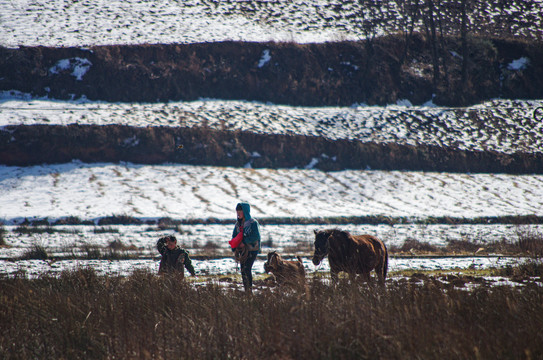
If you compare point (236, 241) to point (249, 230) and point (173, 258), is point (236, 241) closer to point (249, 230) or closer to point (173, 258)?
point (249, 230)

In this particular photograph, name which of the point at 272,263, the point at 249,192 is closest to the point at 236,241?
the point at 272,263

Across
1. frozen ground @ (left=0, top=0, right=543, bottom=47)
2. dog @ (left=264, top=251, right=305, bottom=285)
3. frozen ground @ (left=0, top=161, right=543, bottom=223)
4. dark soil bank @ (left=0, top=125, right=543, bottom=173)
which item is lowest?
frozen ground @ (left=0, top=161, right=543, bottom=223)

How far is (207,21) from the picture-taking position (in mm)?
45812

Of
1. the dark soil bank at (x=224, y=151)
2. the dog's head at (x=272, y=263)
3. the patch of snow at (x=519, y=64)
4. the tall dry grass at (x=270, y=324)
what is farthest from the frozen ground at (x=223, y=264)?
the patch of snow at (x=519, y=64)

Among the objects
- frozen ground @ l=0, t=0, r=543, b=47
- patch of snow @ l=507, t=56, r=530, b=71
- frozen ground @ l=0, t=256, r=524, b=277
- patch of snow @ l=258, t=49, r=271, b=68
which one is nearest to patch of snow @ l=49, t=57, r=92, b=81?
frozen ground @ l=0, t=0, r=543, b=47

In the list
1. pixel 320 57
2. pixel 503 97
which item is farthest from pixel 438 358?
pixel 503 97

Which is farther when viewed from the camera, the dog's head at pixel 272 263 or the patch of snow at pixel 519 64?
the patch of snow at pixel 519 64

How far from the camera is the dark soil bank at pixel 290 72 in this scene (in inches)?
1438

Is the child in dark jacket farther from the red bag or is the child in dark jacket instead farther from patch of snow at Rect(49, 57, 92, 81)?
patch of snow at Rect(49, 57, 92, 81)

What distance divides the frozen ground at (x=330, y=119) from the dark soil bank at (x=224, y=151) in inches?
32.6

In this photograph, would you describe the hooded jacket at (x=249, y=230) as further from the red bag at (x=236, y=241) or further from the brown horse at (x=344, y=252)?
the brown horse at (x=344, y=252)

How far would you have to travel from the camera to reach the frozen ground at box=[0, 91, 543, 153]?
3331 centimetres

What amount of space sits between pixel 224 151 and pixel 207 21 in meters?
19.1

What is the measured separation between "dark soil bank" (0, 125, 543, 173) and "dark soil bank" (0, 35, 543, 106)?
6449 millimetres
